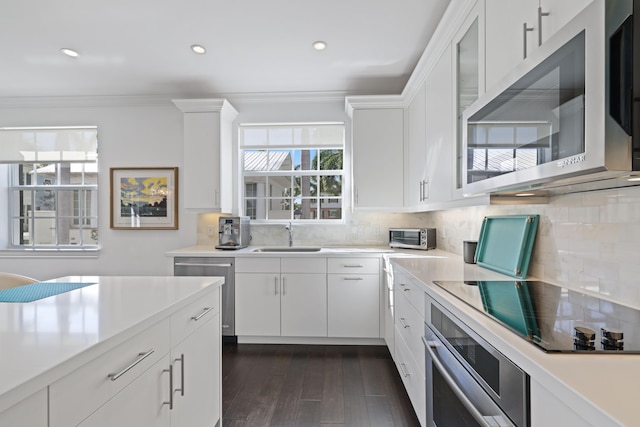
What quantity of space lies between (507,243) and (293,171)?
2430 mm

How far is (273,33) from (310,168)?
155 centimetres

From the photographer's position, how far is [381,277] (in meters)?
3.00

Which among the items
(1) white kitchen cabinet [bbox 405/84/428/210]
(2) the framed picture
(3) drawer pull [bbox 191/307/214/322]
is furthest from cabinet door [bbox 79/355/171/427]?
(2) the framed picture

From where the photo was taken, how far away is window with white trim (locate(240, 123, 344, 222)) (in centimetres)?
370

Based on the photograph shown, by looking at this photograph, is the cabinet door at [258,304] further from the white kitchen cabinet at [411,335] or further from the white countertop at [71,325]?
the white countertop at [71,325]

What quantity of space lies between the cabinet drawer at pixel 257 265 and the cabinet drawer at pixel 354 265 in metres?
0.52

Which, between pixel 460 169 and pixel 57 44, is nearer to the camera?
pixel 460 169

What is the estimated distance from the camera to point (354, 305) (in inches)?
119

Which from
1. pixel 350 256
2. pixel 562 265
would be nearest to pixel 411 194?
pixel 350 256

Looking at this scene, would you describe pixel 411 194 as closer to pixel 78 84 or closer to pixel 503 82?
pixel 503 82

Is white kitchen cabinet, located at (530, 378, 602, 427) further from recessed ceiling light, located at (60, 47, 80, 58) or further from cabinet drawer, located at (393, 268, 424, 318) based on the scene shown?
recessed ceiling light, located at (60, 47, 80, 58)

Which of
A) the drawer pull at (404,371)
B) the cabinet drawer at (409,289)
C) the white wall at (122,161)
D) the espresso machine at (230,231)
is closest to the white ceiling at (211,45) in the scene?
the white wall at (122,161)

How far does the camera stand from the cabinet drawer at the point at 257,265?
10.1 feet

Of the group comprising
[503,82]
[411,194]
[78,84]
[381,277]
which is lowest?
[381,277]
